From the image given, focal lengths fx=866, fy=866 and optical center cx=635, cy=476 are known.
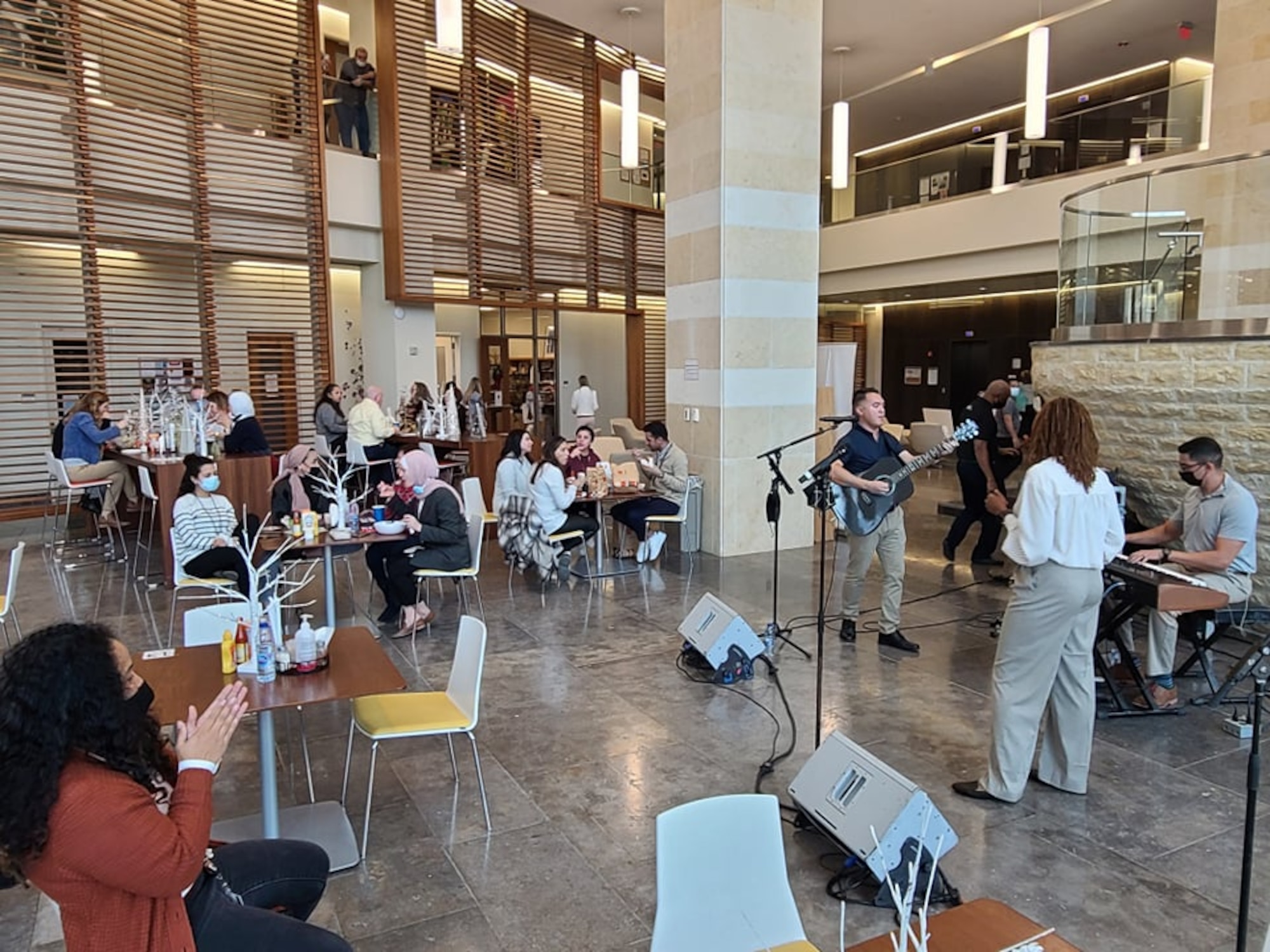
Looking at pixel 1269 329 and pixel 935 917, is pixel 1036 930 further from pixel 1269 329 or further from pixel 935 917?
pixel 1269 329

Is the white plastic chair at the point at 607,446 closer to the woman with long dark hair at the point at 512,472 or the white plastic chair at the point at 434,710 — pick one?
the woman with long dark hair at the point at 512,472

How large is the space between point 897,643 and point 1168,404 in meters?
2.62

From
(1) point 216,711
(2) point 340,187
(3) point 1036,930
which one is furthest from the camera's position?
(2) point 340,187

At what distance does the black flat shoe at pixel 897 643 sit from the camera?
17.6 feet

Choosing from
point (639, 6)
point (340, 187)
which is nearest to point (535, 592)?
point (340, 187)

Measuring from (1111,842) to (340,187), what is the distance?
11.3 metres

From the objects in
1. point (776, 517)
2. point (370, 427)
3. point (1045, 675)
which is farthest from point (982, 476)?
point (370, 427)

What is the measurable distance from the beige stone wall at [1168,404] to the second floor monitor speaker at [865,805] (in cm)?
→ 404

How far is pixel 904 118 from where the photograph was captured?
1708cm

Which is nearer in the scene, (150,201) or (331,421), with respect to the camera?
(150,201)

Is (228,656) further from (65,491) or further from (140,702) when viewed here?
(65,491)

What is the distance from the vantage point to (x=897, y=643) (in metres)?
5.39

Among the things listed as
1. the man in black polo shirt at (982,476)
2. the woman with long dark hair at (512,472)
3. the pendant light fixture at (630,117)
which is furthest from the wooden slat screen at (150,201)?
the man in black polo shirt at (982,476)

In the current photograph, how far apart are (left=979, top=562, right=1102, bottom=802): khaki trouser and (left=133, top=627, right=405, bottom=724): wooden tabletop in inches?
91.6
